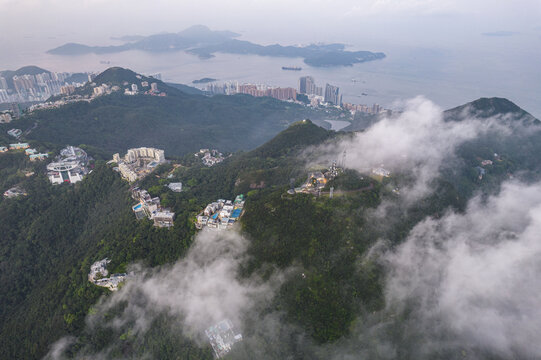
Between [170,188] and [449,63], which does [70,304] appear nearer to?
[170,188]

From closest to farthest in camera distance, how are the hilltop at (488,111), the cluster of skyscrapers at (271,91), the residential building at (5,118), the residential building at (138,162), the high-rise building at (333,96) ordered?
the residential building at (138,162), the residential building at (5,118), the hilltop at (488,111), the high-rise building at (333,96), the cluster of skyscrapers at (271,91)

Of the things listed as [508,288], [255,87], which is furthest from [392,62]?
[508,288]

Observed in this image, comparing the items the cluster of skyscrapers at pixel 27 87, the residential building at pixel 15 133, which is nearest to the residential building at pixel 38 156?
the residential building at pixel 15 133

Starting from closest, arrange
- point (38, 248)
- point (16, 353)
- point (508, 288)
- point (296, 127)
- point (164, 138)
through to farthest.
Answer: point (508, 288), point (16, 353), point (38, 248), point (296, 127), point (164, 138)

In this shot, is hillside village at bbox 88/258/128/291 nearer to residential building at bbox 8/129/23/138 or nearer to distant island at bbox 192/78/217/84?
residential building at bbox 8/129/23/138

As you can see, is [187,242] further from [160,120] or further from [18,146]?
[160,120]

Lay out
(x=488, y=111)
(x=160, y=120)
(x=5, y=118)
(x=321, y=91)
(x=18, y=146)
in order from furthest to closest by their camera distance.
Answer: (x=321, y=91) < (x=160, y=120) < (x=488, y=111) < (x=5, y=118) < (x=18, y=146)

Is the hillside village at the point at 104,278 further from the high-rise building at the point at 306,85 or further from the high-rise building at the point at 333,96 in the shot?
the high-rise building at the point at 306,85

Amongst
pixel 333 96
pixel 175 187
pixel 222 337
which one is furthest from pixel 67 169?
pixel 333 96
